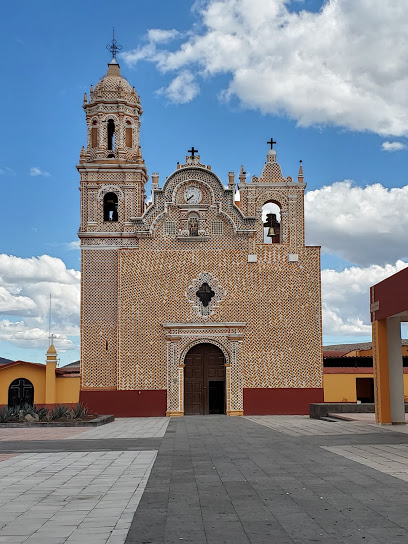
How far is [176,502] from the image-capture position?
7676 millimetres

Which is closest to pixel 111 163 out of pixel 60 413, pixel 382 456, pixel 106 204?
pixel 106 204

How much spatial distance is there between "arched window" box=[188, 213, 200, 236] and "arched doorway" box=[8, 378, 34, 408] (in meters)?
8.63

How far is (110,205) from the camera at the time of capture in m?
28.9

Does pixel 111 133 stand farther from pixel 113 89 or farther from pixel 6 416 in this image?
pixel 6 416

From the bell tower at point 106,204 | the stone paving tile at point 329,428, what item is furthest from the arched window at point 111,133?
the stone paving tile at point 329,428

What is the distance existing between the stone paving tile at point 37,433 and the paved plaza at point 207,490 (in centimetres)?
123

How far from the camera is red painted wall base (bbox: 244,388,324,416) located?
88.0 feet

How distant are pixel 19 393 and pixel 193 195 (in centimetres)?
1018

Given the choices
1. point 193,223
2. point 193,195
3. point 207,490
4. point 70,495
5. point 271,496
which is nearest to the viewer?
point 271,496

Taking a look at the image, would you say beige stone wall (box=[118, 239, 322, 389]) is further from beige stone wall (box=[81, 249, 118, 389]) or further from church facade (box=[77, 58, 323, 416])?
beige stone wall (box=[81, 249, 118, 389])

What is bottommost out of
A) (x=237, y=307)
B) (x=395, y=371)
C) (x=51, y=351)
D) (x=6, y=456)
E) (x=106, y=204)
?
(x=6, y=456)

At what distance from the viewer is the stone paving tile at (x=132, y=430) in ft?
57.1

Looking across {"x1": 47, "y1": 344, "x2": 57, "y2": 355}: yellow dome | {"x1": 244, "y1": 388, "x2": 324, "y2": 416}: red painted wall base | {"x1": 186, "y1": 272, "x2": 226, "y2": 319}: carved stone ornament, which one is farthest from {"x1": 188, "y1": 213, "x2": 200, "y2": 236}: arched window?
{"x1": 47, "y1": 344, "x2": 57, "y2": 355}: yellow dome

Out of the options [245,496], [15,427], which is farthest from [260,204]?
[245,496]
